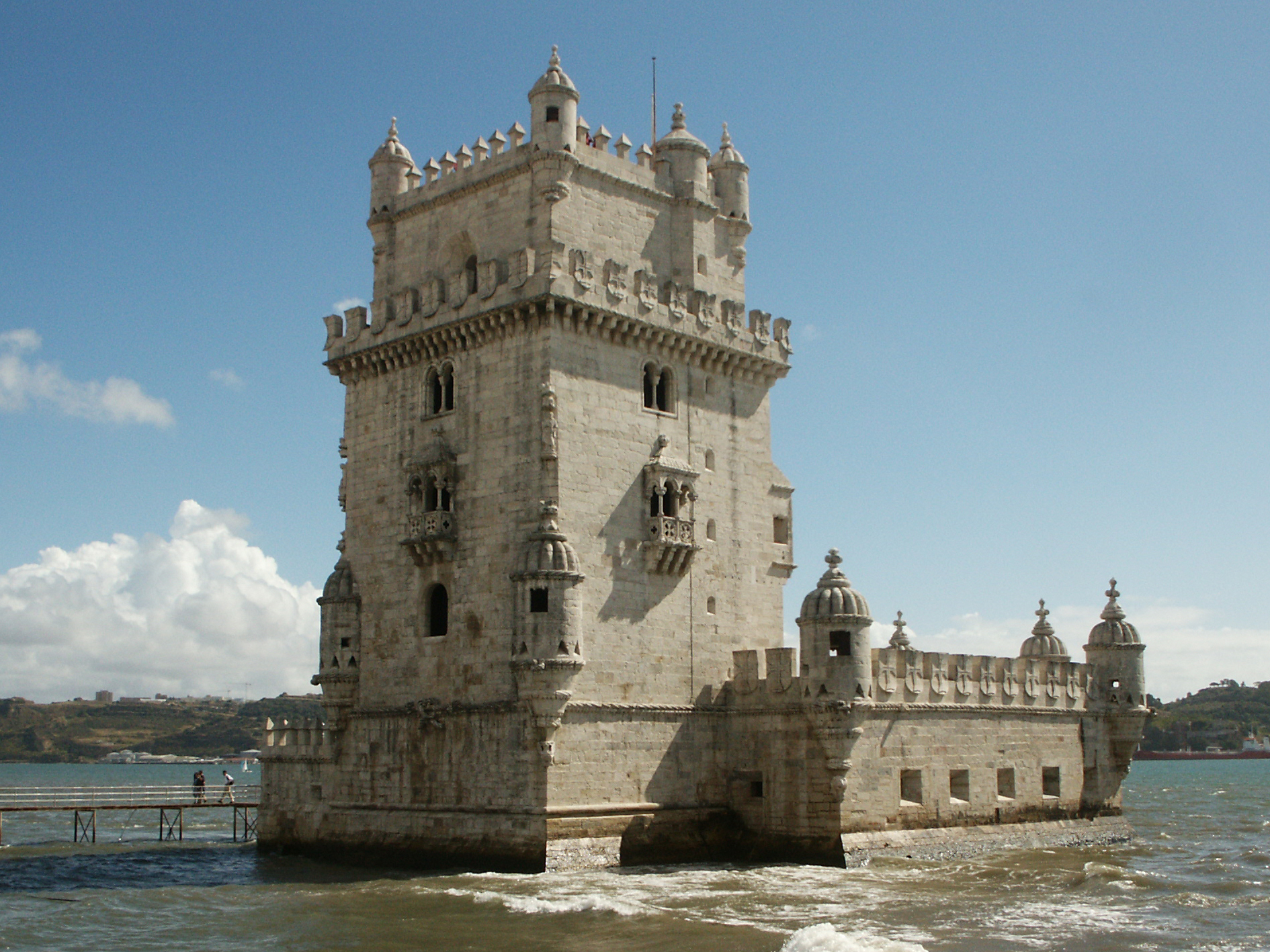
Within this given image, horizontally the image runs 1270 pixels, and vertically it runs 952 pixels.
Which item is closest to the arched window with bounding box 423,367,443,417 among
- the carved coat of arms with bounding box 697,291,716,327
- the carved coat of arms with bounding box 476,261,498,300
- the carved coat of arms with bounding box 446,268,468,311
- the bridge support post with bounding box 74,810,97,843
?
the carved coat of arms with bounding box 446,268,468,311

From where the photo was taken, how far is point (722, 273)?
4144cm

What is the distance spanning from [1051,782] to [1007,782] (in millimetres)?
2662

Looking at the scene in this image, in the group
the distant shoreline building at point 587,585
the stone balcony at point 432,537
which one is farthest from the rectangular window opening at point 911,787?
the stone balcony at point 432,537

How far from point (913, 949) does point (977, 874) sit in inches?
430

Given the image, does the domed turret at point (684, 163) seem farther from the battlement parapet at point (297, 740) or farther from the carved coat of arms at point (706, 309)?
the battlement parapet at point (297, 740)

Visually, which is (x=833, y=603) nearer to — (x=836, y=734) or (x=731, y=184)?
(x=836, y=734)

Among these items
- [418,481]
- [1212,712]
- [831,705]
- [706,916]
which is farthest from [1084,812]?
[1212,712]

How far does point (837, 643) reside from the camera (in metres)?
36.3

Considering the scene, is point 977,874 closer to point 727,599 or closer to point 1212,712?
point 727,599

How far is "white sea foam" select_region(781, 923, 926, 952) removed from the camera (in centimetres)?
2530

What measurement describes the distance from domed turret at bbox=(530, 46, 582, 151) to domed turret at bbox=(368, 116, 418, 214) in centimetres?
591

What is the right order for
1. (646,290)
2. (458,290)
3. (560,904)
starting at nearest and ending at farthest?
(560,904) → (458,290) → (646,290)

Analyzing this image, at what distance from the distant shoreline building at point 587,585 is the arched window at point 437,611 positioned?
0.11m

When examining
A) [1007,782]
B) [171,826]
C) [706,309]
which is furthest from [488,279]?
[171,826]
